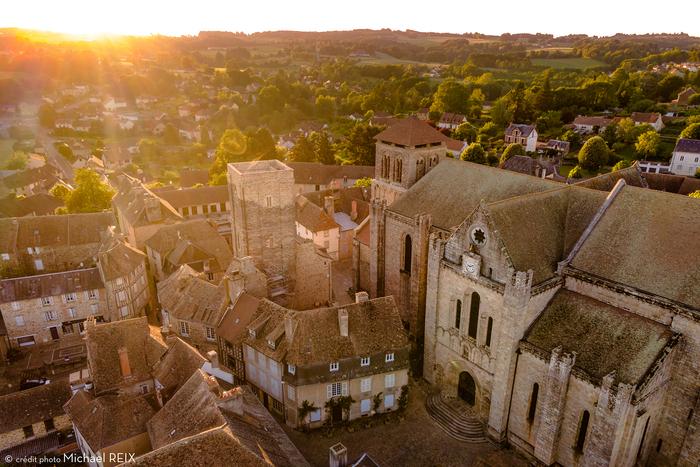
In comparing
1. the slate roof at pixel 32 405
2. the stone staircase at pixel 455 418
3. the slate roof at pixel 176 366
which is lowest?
the stone staircase at pixel 455 418

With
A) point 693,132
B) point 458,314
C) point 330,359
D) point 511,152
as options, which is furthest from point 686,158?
point 330,359

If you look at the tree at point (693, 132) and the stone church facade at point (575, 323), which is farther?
the tree at point (693, 132)

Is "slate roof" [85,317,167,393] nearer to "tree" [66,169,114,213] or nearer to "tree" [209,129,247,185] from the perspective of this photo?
"tree" [66,169,114,213]

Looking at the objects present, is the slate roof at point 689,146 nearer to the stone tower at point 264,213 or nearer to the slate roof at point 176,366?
the stone tower at point 264,213

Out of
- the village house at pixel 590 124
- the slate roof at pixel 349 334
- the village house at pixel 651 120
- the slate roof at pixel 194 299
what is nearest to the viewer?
the slate roof at pixel 349 334

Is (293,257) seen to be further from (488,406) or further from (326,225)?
(488,406)

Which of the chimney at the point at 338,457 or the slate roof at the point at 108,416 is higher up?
the slate roof at the point at 108,416

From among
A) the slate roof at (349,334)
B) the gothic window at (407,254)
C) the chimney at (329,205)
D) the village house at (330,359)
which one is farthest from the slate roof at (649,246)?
the chimney at (329,205)

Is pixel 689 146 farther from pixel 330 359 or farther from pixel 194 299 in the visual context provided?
pixel 194 299
